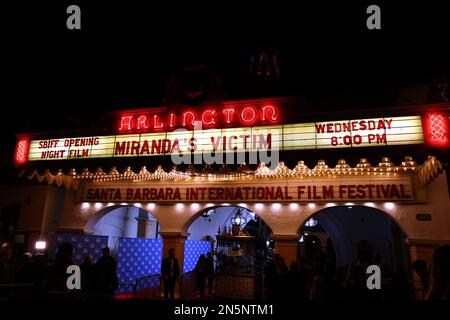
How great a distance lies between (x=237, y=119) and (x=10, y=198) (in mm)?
12308

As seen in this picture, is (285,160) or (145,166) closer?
(285,160)

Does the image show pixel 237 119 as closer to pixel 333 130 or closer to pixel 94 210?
pixel 333 130

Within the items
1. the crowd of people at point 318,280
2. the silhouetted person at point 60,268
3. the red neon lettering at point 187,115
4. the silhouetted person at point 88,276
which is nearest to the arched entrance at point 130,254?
the silhouetted person at point 88,276

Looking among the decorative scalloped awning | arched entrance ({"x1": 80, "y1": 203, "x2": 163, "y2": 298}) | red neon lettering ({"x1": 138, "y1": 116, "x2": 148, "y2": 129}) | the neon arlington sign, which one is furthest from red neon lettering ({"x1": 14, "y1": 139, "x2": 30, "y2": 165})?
arched entrance ({"x1": 80, "y1": 203, "x2": 163, "y2": 298})

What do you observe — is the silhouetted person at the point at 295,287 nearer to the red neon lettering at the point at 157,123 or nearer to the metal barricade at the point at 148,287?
the red neon lettering at the point at 157,123

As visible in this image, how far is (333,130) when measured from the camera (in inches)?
286

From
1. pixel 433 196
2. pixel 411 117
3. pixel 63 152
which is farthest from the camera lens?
pixel 433 196

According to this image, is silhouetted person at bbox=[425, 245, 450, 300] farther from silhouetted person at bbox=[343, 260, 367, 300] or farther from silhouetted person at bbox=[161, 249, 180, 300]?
silhouetted person at bbox=[161, 249, 180, 300]

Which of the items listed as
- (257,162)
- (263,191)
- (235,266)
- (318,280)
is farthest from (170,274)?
(318,280)

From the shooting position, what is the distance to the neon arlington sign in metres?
7.00

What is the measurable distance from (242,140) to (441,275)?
17.1ft

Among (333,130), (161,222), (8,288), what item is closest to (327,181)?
(333,130)

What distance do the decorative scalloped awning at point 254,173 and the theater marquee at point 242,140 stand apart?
54 cm

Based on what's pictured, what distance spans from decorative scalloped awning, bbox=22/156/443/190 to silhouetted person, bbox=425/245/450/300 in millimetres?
5309
